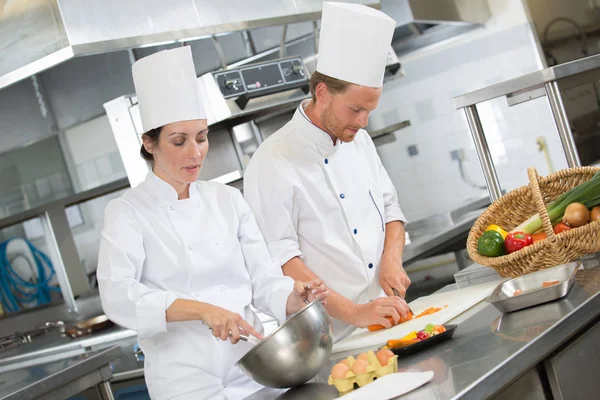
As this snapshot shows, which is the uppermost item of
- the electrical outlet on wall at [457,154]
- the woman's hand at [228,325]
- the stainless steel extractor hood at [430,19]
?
the stainless steel extractor hood at [430,19]

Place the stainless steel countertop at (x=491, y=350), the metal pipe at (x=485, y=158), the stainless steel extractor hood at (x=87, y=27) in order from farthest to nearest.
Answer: the metal pipe at (x=485, y=158) < the stainless steel extractor hood at (x=87, y=27) < the stainless steel countertop at (x=491, y=350)

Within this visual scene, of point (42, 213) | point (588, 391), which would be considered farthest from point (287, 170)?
point (42, 213)

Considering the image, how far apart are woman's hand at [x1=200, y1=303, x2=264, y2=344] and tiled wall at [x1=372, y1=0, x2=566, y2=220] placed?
3672 millimetres

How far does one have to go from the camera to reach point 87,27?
8.63 feet

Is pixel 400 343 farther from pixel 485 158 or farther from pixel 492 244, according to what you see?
pixel 485 158

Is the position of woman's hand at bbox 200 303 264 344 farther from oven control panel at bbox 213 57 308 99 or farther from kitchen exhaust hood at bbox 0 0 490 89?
oven control panel at bbox 213 57 308 99

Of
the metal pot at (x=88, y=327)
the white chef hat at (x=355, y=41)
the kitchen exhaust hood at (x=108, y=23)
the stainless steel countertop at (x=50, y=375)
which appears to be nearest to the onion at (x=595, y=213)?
the white chef hat at (x=355, y=41)

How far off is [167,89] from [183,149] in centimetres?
23

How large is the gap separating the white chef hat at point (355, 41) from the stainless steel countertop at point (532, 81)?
41cm

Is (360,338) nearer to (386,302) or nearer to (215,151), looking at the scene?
(386,302)

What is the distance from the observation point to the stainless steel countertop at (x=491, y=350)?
136 cm

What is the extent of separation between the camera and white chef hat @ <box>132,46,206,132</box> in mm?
2043

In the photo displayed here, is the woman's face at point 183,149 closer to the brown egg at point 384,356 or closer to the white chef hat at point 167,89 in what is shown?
the white chef hat at point 167,89

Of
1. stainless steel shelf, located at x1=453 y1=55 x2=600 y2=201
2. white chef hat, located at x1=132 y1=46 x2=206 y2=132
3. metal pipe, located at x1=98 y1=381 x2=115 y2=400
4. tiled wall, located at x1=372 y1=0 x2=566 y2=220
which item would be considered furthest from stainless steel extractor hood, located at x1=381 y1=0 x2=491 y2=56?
metal pipe, located at x1=98 y1=381 x2=115 y2=400
